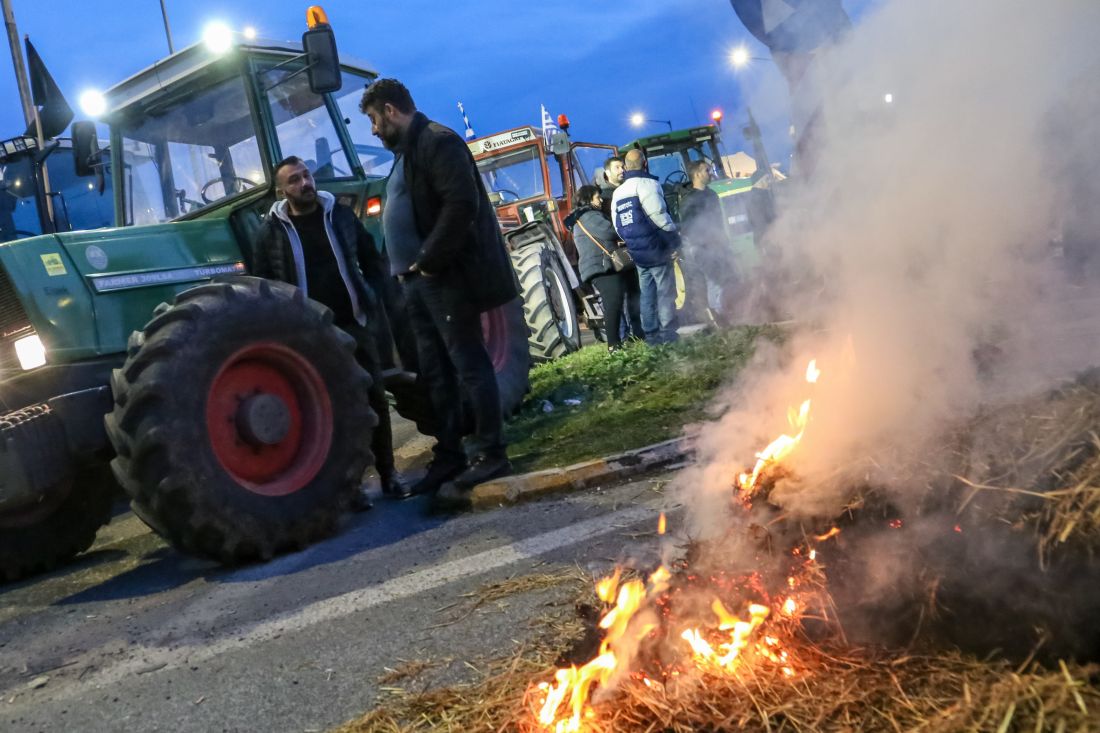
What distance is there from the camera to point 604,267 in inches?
370

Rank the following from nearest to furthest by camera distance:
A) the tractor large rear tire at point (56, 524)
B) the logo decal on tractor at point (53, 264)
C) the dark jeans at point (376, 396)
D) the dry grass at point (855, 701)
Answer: the dry grass at point (855, 701) < the logo decal on tractor at point (53, 264) < the tractor large rear tire at point (56, 524) < the dark jeans at point (376, 396)

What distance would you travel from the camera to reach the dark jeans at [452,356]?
16.8 ft

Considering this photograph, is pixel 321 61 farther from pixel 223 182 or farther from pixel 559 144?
pixel 559 144

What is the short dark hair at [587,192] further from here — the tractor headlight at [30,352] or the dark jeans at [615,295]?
the tractor headlight at [30,352]

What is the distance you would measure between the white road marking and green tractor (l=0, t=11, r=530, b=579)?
0.91 meters

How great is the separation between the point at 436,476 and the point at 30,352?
7.41 ft

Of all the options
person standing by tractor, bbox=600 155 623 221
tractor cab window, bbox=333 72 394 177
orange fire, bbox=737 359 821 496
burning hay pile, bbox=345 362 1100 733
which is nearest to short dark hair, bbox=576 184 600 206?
person standing by tractor, bbox=600 155 623 221

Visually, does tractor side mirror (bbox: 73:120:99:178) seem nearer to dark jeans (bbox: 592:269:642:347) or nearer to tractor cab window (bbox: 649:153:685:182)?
dark jeans (bbox: 592:269:642:347)

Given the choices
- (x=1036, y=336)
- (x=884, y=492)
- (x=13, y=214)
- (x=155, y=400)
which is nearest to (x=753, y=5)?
(x=1036, y=336)

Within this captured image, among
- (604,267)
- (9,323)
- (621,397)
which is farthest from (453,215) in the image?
(604,267)

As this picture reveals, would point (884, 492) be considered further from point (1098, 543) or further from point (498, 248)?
point (498, 248)

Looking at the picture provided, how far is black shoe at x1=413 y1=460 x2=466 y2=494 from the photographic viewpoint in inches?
215

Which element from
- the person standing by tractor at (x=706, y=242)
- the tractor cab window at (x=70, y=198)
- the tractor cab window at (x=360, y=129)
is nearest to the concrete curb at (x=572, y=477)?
the tractor cab window at (x=360, y=129)

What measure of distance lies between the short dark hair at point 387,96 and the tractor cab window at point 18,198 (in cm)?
646
